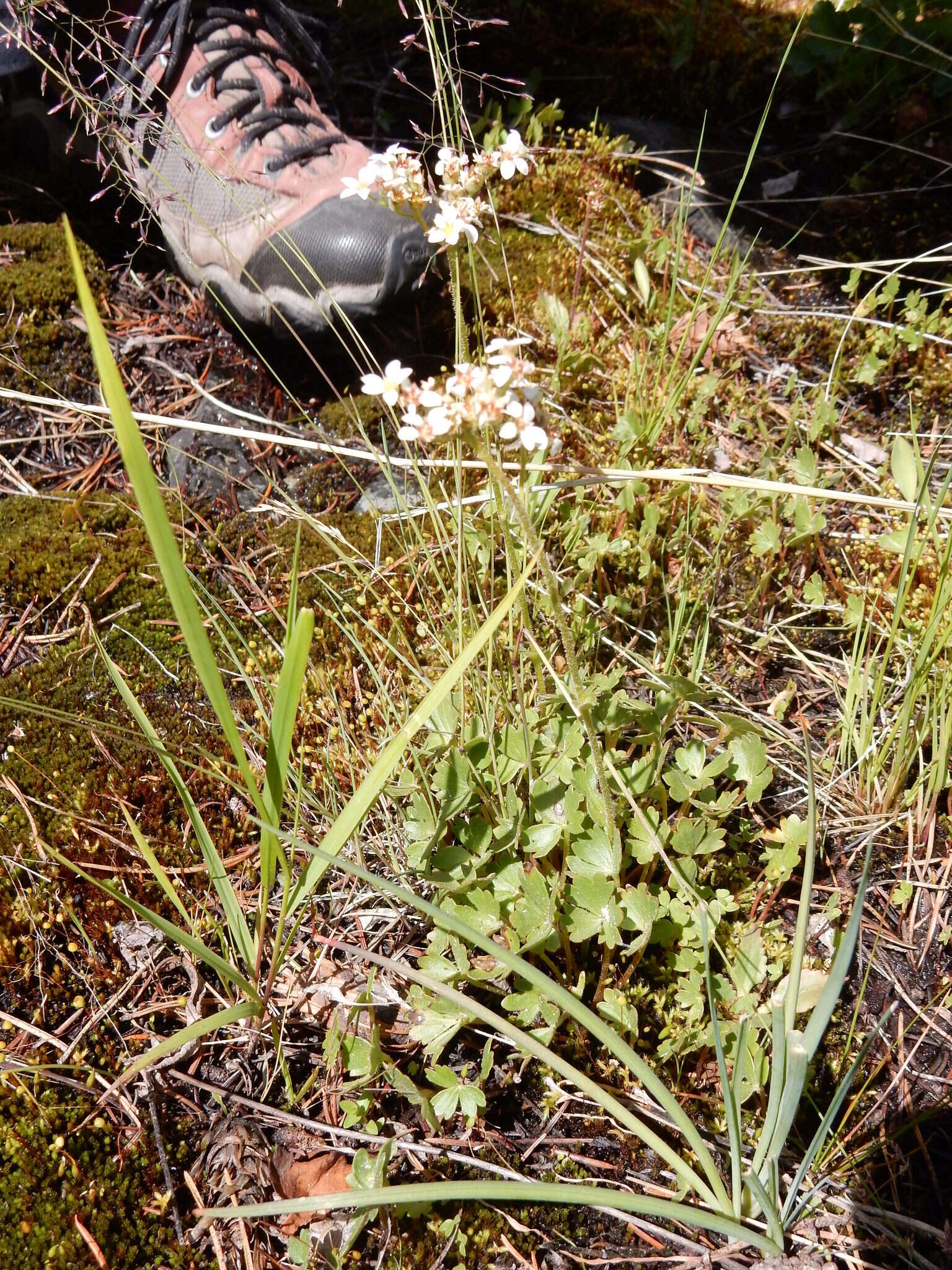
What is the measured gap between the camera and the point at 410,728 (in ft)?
3.50

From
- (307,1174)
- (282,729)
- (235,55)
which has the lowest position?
(307,1174)

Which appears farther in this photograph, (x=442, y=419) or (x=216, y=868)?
(x=216, y=868)

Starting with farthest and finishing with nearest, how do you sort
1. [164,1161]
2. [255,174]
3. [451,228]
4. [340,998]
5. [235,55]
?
[235,55]
[255,174]
[340,998]
[164,1161]
[451,228]

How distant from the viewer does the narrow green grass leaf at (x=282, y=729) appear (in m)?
1.03

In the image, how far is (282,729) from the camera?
1137 mm

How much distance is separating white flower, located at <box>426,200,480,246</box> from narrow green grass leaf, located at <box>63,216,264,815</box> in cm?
46

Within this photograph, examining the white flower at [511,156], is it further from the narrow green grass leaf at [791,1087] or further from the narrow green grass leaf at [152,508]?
the narrow green grass leaf at [791,1087]

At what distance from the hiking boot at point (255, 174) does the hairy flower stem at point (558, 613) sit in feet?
4.17

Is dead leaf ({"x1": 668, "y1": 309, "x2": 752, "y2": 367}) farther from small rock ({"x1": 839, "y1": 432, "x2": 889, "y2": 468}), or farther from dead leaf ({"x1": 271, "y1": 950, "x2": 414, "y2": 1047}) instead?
dead leaf ({"x1": 271, "y1": 950, "x2": 414, "y2": 1047})

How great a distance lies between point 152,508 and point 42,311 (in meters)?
1.90

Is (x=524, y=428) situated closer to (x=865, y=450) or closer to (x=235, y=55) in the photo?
(x=865, y=450)

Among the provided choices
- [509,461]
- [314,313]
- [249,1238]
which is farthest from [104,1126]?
[314,313]

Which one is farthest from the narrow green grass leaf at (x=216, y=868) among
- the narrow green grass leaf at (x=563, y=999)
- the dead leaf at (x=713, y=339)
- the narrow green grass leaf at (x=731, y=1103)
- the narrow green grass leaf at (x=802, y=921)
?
→ the dead leaf at (x=713, y=339)

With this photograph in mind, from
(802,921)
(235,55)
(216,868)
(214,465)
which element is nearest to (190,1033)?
(216,868)
